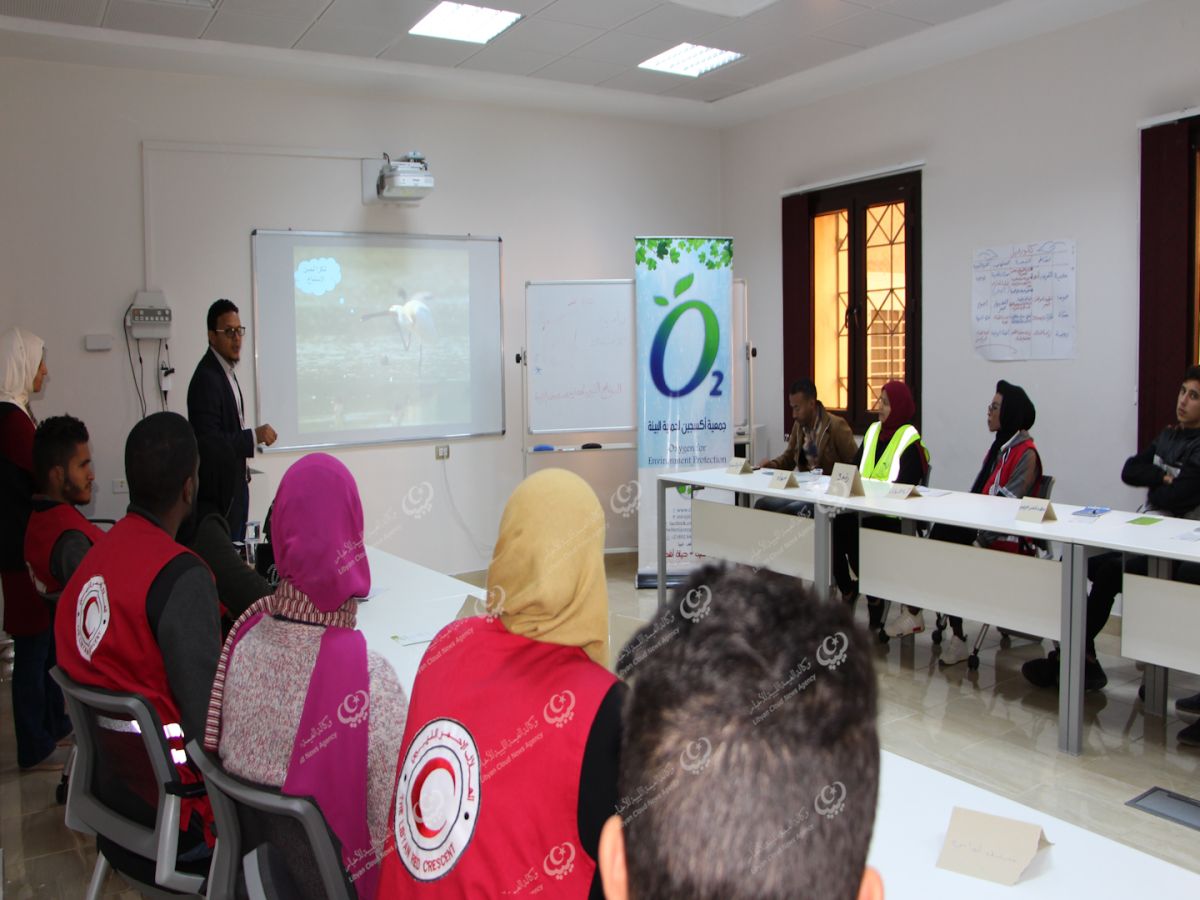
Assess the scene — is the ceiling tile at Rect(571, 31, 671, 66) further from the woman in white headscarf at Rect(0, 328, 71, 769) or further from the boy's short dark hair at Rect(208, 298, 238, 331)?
the woman in white headscarf at Rect(0, 328, 71, 769)

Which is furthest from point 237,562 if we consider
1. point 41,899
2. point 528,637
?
point 528,637

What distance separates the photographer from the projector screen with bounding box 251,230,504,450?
215 inches

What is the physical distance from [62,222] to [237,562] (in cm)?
333

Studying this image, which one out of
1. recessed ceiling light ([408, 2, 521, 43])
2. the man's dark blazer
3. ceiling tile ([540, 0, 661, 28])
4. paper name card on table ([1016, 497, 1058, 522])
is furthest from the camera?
recessed ceiling light ([408, 2, 521, 43])

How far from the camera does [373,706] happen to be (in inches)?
58.2

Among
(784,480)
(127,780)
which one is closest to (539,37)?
(784,480)

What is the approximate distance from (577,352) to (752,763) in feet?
18.3

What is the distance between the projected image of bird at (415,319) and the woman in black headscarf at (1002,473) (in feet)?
10.8

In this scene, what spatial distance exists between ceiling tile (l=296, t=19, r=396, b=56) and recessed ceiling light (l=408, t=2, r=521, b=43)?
194 mm

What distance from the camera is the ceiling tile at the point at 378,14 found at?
432 cm

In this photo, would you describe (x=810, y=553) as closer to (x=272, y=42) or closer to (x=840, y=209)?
(x=840, y=209)

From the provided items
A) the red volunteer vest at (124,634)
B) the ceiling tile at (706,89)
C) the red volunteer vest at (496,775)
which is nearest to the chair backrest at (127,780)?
the red volunteer vest at (124,634)

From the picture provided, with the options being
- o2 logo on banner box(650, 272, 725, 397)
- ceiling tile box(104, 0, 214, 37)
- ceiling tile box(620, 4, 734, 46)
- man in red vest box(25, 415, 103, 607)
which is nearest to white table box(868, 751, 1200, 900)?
man in red vest box(25, 415, 103, 607)

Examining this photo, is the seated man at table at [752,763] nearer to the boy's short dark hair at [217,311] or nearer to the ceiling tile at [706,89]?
the boy's short dark hair at [217,311]
